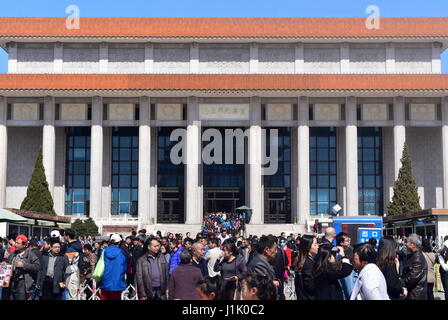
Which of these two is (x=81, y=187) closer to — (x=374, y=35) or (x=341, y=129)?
(x=341, y=129)

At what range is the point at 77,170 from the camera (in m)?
62.7

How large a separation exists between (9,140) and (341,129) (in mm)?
29076

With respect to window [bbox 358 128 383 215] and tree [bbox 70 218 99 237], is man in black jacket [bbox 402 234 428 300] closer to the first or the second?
tree [bbox 70 218 99 237]

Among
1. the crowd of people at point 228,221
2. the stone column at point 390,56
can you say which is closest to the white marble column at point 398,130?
the stone column at point 390,56

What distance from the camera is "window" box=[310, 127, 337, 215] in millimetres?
62438

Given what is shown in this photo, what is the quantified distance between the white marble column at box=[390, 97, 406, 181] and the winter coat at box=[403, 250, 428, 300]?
152 feet

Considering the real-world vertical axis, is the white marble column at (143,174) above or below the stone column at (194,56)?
below

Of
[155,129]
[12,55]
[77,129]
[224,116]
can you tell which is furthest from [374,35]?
[12,55]

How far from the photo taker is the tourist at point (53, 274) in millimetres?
13531

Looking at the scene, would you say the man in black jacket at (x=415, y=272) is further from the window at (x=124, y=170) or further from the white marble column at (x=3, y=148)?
the window at (x=124, y=170)

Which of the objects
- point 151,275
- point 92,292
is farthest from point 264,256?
point 92,292

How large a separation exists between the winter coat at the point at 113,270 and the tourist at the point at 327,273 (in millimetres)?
4295
